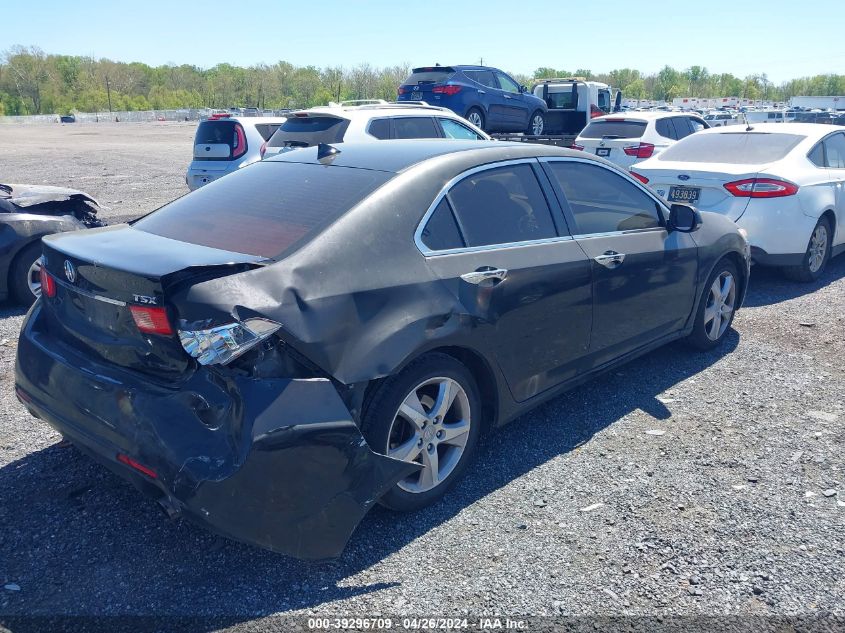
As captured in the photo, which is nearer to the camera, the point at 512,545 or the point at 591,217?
the point at 512,545

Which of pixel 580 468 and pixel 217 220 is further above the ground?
pixel 217 220

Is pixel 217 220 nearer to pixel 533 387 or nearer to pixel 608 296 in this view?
pixel 533 387

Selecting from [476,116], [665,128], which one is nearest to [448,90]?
[476,116]

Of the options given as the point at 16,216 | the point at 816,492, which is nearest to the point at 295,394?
the point at 816,492

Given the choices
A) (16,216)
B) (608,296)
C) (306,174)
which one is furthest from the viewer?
(16,216)

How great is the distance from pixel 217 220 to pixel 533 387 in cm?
189

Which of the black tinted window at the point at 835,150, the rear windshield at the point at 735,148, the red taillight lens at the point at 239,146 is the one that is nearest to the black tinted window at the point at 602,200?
the rear windshield at the point at 735,148

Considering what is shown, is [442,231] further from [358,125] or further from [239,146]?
[239,146]

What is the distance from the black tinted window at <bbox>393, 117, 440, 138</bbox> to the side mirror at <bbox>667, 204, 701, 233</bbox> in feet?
19.3

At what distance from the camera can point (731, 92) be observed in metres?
140

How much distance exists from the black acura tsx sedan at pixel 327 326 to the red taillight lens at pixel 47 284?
0.06 ft

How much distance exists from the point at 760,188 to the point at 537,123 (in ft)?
42.9

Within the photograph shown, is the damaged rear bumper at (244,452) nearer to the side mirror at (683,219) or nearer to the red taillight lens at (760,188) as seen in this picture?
the side mirror at (683,219)

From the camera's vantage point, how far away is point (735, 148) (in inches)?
315
